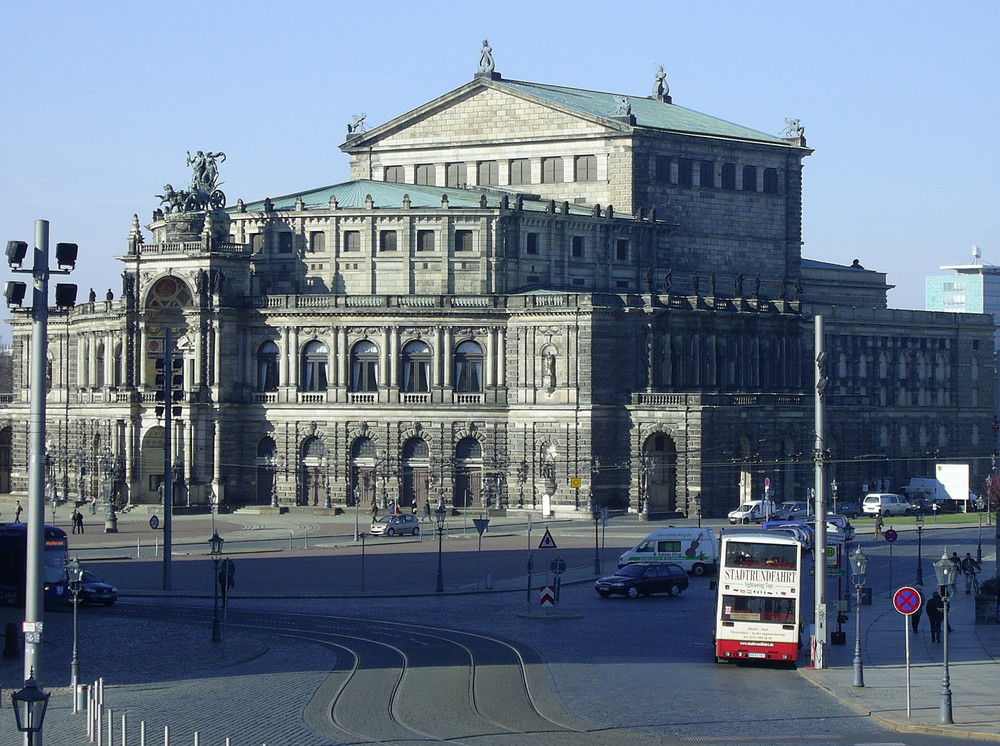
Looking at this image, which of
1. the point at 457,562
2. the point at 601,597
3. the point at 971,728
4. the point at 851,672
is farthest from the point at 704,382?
the point at 971,728

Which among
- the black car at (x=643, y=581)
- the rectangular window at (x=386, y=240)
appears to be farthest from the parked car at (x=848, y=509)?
the black car at (x=643, y=581)

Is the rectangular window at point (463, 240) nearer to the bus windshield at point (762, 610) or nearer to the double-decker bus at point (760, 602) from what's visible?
the double-decker bus at point (760, 602)

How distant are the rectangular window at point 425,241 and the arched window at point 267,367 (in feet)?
39.8

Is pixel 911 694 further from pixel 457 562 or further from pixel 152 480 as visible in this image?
pixel 152 480

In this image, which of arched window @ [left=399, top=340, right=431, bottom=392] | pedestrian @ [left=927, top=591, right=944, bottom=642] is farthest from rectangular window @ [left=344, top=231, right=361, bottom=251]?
pedestrian @ [left=927, top=591, right=944, bottom=642]

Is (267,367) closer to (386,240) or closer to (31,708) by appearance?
(386,240)

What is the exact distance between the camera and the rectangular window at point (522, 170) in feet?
447

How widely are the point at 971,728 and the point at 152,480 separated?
300ft

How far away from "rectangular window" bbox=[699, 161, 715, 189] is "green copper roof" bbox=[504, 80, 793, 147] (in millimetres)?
2161

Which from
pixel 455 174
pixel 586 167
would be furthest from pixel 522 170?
pixel 455 174

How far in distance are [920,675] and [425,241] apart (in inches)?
2975

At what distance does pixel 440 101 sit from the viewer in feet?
452

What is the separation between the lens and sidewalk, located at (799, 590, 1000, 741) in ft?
153

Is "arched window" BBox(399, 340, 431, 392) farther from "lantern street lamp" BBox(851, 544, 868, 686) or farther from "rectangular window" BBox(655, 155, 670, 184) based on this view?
"lantern street lamp" BBox(851, 544, 868, 686)
